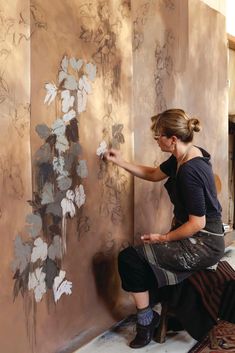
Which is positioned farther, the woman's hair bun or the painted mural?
the woman's hair bun

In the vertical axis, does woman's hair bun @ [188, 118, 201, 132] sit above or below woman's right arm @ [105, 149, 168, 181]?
above

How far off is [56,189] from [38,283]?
416 mm

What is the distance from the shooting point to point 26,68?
1.73 m

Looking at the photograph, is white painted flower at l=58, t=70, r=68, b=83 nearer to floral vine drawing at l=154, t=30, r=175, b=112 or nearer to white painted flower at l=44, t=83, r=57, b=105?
white painted flower at l=44, t=83, r=57, b=105

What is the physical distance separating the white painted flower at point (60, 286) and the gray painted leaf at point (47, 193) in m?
0.36

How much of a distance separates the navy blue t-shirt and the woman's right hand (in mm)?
297

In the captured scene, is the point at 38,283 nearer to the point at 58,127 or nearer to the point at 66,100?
the point at 58,127

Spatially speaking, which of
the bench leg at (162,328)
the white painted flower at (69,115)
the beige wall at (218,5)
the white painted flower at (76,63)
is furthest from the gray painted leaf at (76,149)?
the beige wall at (218,5)

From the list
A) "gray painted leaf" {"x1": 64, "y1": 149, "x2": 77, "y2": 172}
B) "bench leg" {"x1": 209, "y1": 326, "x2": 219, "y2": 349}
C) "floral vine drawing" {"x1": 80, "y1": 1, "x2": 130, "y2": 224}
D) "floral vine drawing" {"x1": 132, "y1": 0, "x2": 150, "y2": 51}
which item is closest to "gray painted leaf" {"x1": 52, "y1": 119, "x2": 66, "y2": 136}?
"gray painted leaf" {"x1": 64, "y1": 149, "x2": 77, "y2": 172}

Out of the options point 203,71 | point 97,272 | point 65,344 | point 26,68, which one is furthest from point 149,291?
point 203,71

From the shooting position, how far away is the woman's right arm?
2301mm

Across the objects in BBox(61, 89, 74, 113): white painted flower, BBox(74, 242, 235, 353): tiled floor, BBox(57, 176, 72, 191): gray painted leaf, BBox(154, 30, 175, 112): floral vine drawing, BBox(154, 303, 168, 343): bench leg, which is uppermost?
BBox(154, 30, 175, 112): floral vine drawing

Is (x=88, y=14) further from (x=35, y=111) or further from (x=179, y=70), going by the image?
(x=179, y=70)

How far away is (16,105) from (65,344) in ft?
3.78
